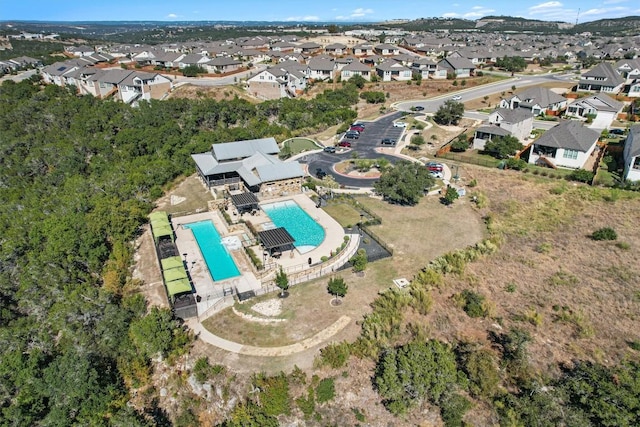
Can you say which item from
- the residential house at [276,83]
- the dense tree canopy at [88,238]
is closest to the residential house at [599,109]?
the dense tree canopy at [88,238]

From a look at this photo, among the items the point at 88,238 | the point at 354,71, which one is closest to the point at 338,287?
the point at 88,238

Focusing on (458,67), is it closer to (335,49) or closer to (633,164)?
(335,49)

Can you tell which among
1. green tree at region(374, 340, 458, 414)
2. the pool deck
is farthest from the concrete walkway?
green tree at region(374, 340, 458, 414)

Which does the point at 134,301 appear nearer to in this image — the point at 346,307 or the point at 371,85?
the point at 346,307

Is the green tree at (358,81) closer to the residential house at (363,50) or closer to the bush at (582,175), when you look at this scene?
the residential house at (363,50)

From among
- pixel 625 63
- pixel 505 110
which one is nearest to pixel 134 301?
pixel 505 110

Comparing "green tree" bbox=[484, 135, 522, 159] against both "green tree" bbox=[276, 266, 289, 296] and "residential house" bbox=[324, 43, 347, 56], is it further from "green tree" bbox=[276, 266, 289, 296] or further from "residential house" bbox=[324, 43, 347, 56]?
"residential house" bbox=[324, 43, 347, 56]
